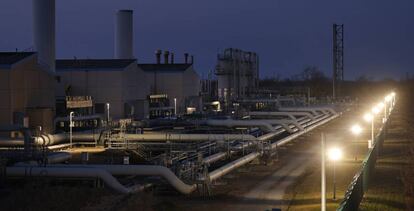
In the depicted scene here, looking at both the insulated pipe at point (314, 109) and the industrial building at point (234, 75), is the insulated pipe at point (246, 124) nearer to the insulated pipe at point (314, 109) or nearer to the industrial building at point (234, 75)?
the insulated pipe at point (314, 109)

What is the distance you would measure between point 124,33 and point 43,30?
63.2 ft

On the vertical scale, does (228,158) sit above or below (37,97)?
below

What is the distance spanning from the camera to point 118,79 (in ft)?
161

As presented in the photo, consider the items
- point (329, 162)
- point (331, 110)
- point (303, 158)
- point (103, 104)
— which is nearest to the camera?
point (329, 162)

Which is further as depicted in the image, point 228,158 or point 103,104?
point 103,104

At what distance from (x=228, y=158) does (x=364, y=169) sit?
10.7 metres

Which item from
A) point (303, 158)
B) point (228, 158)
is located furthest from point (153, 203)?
point (303, 158)

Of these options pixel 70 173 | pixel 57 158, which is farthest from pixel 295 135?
pixel 70 173


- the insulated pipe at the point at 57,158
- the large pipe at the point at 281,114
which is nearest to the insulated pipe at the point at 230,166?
the insulated pipe at the point at 57,158

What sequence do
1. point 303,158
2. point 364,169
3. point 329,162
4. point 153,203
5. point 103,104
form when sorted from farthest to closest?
point 103,104 → point 303,158 → point 329,162 → point 364,169 → point 153,203

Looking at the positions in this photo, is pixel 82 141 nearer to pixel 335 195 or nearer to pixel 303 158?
pixel 303 158

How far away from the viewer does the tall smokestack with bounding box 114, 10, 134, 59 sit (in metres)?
61.7

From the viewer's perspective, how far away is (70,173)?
70.8 feet

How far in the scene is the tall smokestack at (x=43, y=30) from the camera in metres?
42.6
